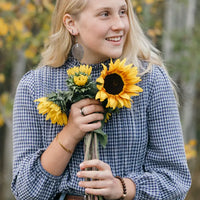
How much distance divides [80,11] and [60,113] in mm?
571

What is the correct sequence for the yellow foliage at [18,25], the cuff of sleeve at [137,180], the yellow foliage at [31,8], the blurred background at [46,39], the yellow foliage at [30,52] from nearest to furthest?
→ the cuff of sleeve at [137,180], the blurred background at [46,39], the yellow foliage at [31,8], the yellow foliage at [18,25], the yellow foliage at [30,52]

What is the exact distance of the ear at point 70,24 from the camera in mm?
2242

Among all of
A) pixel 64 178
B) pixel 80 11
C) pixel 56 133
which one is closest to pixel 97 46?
pixel 80 11

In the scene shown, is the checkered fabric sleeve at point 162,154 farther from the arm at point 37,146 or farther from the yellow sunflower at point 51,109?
the yellow sunflower at point 51,109

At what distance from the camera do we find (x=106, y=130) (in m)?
2.16

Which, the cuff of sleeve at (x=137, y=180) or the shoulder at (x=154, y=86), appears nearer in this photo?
the cuff of sleeve at (x=137, y=180)

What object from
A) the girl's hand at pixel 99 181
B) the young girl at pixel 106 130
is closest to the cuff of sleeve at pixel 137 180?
the young girl at pixel 106 130

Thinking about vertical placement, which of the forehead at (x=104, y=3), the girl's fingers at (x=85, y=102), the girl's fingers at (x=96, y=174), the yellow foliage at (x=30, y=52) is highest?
the yellow foliage at (x=30, y=52)

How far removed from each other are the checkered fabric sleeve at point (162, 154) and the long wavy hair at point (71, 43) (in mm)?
164

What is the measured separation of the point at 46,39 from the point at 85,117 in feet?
8.53

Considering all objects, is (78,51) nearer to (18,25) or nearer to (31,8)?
(31,8)

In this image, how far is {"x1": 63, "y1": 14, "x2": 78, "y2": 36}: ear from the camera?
2242mm

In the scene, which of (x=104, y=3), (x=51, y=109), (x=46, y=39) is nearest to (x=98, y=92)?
(x=51, y=109)

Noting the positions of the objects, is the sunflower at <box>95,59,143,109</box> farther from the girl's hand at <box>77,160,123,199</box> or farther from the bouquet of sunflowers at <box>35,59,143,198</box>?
the girl's hand at <box>77,160,123,199</box>
